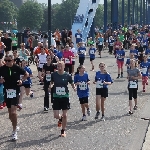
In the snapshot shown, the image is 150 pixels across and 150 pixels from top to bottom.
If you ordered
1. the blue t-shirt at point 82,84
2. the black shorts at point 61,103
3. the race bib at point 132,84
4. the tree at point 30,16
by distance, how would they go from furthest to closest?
the tree at point 30,16 → the race bib at point 132,84 → the blue t-shirt at point 82,84 → the black shorts at point 61,103

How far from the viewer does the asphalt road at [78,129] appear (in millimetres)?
9367

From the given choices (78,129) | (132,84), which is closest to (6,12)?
(132,84)

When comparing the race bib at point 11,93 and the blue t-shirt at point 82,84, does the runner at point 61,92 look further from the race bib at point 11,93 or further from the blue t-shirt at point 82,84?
the blue t-shirt at point 82,84

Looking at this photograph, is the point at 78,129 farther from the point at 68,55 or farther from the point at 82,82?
the point at 68,55

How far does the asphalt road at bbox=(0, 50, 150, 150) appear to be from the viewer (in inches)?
369

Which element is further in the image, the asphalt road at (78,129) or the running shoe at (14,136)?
the running shoe at (14,136)

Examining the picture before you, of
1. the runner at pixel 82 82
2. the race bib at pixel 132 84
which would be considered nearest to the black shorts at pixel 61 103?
the runner at pixel 82 82

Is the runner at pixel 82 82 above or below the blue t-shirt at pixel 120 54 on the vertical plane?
below

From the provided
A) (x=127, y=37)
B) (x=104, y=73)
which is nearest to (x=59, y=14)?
(x=127, y=37)

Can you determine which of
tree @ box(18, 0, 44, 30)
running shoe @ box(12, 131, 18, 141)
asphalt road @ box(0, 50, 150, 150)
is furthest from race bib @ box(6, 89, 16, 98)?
tree @ box(18, 0, 44, 30)

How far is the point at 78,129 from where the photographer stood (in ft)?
35.8

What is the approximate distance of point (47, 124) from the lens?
11367mm

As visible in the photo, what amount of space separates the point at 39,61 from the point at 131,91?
17.9ft

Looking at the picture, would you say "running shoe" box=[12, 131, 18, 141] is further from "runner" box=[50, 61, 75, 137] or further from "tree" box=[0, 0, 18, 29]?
"tree" box=[0, 0, 18, 29]
